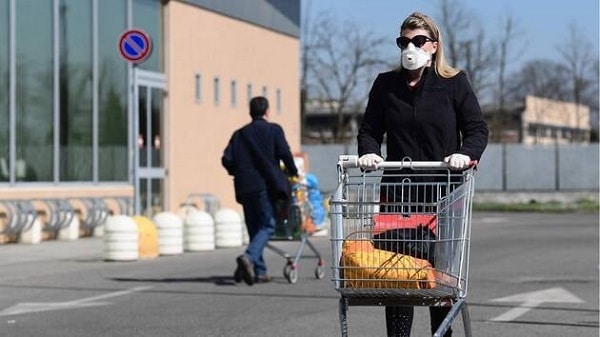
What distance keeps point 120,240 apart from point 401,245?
12.1 metres

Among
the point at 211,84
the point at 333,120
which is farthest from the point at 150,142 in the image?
the point at 333,120

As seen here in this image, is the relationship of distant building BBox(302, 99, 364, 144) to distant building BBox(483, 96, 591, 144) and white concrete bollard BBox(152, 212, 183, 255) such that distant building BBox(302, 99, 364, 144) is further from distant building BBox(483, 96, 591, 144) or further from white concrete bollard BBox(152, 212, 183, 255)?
white concrete bollard BBox(152, 212, 183, 255)

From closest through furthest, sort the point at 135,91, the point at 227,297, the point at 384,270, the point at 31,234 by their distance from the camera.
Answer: the point at 384,270 < the point at 227,297 < the point at 135,91 < the point at 31,234

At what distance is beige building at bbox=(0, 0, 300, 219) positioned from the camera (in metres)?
22.9

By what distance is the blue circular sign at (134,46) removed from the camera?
19.9 metres

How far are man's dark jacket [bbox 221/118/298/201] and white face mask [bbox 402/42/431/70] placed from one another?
708cm

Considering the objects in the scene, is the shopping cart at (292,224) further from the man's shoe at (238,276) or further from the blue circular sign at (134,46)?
the blue circular sign at (134,46)

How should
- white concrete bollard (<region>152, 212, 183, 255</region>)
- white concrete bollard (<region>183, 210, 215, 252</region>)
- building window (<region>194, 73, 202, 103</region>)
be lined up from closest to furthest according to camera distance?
white concrete bollard (<region>152, 212, 183, 255</region>) → white concrete bollard (<region>183, 210, 215, 252</region>) → building window (<region>194, 73, 202, 103</region>)

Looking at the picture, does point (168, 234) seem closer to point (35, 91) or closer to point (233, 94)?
point (35, 91)

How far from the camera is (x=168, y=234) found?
19125 millimetres

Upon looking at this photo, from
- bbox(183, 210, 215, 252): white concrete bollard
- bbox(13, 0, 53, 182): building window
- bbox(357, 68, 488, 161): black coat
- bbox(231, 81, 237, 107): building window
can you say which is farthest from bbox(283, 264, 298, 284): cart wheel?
bbox(231, 81, 237, 107): building window

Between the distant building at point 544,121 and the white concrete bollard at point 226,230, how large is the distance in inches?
2766

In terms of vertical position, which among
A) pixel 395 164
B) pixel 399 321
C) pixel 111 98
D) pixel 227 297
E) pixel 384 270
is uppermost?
pixel 111 98

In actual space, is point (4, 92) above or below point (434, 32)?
above
